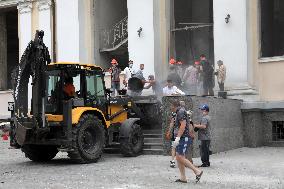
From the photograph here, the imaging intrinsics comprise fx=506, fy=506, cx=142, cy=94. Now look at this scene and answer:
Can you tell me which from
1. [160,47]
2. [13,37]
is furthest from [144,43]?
[13,37]

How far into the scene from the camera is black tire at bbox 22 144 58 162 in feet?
49.2

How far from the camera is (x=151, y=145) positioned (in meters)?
16.5

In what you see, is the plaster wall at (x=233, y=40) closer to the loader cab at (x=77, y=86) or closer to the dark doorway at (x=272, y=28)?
the dark doorway at (x=272, y=28)

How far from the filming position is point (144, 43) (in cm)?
2141

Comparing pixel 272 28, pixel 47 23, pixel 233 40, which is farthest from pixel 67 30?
pixel 272 28

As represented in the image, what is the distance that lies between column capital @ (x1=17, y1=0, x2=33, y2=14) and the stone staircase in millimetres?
Answer: 11222

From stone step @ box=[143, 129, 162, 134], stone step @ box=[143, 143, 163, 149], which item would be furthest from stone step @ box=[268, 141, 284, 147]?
stone step @ box=[143, 143, 163, 149]

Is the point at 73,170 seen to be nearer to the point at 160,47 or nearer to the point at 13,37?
the point at 160,47

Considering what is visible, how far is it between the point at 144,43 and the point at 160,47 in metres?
0.70

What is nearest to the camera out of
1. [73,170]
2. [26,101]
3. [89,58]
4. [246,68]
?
[73,170]

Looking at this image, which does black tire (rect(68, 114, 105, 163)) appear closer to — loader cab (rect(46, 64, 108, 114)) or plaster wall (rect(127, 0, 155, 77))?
loader cab (rect(46, 64, 108, 114))

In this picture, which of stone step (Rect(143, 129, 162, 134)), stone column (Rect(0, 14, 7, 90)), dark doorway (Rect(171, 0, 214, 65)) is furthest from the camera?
stone column (Rect(0, 14, 7, 90))

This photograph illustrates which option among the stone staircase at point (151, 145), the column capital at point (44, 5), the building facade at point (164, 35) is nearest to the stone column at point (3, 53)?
the building facade at point (164, 35)

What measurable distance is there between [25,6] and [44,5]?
4.24ft
